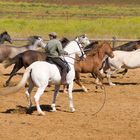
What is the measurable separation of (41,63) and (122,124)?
2.55 meters

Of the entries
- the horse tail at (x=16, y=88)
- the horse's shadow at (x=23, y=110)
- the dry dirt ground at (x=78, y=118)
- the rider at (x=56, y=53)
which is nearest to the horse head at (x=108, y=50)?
the dry dirt ground at (x=78, y=118)

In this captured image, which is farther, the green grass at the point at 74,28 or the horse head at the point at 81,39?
the green grass at the point at 74,28

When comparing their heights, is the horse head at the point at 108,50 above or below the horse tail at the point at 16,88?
below

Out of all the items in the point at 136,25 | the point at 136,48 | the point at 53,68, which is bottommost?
the point at 136,25

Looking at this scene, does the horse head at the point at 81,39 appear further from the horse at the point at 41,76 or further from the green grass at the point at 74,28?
the green grass at the point at 74,28

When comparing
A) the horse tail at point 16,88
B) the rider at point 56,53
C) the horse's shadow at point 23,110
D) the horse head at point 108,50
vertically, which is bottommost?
the horse's shadow at point 23,110

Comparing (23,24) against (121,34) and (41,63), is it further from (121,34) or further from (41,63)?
(41,63)

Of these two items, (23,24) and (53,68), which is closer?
(53,68)

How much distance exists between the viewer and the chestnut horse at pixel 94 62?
1766 centimetres

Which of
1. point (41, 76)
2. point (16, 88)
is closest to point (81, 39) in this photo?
point (41, 76)

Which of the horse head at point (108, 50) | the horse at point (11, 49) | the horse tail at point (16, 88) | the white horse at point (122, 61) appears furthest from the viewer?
the horse at point (11, 49)

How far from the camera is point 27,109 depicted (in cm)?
1415

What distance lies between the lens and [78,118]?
13.2 m

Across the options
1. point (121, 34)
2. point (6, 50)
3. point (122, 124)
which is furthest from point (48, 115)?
point (121, 34)
